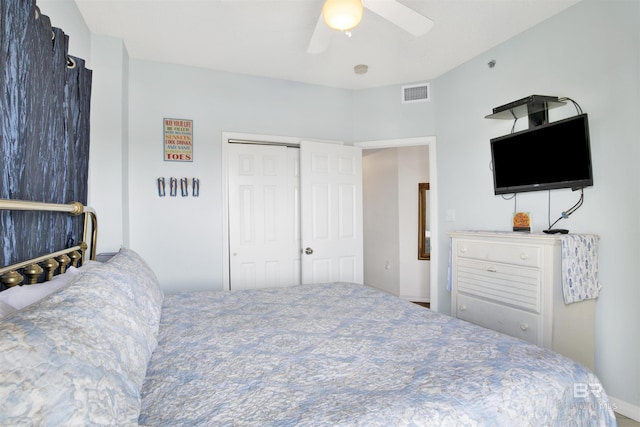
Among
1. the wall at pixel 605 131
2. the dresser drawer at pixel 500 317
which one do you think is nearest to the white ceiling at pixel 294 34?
the wall at pixel 605 131

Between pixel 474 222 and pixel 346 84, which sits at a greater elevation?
pixel 346 84

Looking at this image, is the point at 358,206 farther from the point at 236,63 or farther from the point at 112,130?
the point at 112,130

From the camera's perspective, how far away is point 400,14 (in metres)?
1.80

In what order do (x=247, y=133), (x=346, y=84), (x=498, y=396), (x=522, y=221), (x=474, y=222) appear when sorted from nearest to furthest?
(x=498, y=396) < (x=522, y=221) < (x=474, y=222) < (x=247, y=133) < (x=346, y=84)

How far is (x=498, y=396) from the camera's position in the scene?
2.92 ft

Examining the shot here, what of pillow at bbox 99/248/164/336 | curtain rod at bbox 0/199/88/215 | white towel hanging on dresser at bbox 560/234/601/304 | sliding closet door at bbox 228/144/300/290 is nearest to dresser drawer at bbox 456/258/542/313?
white towel hanging on dresser at bbox 560/234/601/304

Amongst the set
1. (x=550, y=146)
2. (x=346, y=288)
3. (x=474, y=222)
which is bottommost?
(x=346, y=288)

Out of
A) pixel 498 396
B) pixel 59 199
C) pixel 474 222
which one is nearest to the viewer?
pixel 498 396

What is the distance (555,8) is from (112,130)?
347cm

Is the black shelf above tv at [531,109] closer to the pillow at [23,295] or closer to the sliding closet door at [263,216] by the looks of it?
the sliding closet door at [263,216]

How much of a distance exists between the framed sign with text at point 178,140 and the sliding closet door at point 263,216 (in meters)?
0.40

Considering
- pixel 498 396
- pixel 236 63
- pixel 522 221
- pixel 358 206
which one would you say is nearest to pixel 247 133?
pixel 236 63

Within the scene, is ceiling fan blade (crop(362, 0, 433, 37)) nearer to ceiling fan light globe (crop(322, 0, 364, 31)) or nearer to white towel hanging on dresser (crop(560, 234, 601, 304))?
ceiling fan light globe (crop(322, 0, 364, 31))

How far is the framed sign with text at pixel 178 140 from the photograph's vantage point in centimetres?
307
